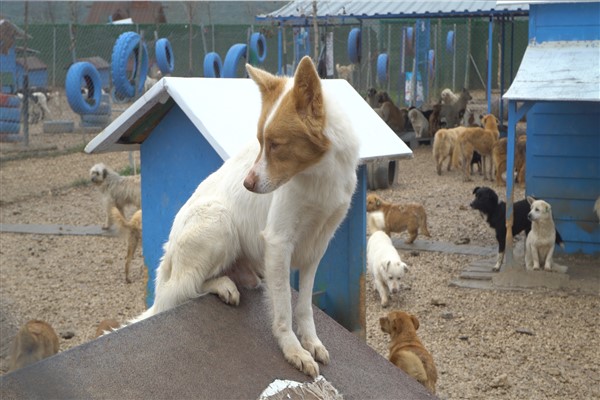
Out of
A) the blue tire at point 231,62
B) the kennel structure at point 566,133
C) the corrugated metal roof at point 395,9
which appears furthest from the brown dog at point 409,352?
the corrugated metal roof at point 395,9

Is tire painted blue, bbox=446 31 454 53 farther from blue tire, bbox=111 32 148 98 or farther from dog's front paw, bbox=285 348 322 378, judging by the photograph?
dog's front paw, bbox=285 348 322 378

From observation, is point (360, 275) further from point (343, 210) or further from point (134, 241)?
point (134, 241)

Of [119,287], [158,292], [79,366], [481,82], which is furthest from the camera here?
[481,82]

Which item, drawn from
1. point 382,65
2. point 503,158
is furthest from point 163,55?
point 503,158

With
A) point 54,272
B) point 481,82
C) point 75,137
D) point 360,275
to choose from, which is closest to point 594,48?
point 360,275

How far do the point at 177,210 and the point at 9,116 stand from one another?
14.3 metres

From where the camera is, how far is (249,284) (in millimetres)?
4289

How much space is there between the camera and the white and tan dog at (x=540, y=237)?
31.5 feet

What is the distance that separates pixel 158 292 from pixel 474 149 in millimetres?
13064

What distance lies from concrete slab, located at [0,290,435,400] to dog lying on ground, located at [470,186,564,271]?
6.09m

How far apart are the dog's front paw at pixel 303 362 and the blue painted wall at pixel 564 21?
7.99 meters

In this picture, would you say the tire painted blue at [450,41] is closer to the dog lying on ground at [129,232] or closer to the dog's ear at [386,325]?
the dog lying on ground at [129,232]

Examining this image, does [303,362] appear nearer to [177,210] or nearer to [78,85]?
[177,210]

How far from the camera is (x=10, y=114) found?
19500 mm
